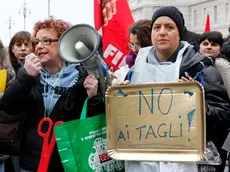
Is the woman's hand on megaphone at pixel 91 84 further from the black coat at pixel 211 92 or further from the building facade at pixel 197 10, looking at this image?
the building facade at pixel 197 10

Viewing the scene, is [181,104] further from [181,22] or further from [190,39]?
[190,39]

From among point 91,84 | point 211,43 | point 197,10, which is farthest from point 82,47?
point 197,10

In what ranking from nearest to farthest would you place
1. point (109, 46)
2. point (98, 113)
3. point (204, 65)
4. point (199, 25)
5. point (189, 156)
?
point (189, 156), point (204, 65), point (98, 113), point (109, 46), point (199, 25)

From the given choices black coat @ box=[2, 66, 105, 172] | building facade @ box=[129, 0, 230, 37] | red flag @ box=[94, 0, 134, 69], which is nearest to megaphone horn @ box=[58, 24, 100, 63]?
black coat @ box=[2, 66, 105, 172]

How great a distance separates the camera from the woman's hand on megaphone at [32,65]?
2.99 metres

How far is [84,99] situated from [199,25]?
54314 millimetres

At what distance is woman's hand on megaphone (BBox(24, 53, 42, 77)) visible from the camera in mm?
2986

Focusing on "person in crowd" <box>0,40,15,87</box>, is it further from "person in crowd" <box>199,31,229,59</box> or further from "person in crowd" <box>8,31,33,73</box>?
"person in crowd" <box>199,31,229,59</box>

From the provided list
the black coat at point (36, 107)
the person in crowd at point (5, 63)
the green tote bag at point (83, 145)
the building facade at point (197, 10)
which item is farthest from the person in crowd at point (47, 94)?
the building facade at point (197, 10)

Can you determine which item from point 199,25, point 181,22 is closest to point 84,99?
point 181,22

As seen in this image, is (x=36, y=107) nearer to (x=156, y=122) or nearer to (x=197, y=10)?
(x=156, y=122)

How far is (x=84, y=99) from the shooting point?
126 inches

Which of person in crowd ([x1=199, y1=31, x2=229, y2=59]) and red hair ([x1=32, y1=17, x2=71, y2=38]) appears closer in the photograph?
red hair ([x1=32, y1=17, x2=71, y2=38])

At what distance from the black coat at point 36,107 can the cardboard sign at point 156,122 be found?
0.28m
